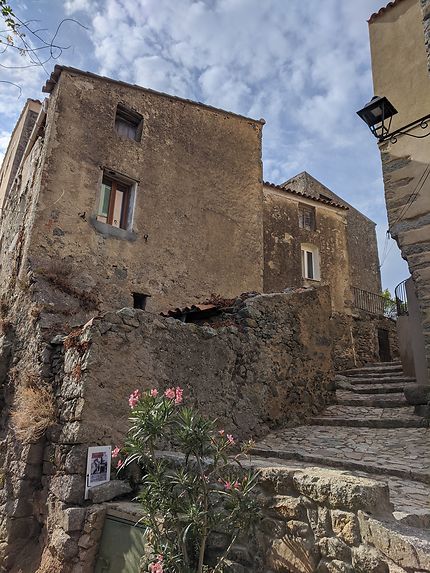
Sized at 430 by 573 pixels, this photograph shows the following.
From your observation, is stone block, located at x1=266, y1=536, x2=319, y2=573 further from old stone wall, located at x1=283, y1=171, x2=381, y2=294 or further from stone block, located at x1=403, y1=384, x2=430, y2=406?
old stone wall, located at x1=283, y1=171, x2=381, y2=294

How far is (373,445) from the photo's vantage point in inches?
197

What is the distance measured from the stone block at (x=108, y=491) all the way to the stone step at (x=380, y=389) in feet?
17.8

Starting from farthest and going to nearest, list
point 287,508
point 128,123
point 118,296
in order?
point 128,123
point 118,296
point 287,508

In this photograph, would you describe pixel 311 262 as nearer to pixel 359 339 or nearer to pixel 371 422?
pixel 359 339

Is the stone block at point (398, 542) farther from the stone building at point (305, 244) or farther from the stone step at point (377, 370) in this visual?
the stone building at point (305, 244)

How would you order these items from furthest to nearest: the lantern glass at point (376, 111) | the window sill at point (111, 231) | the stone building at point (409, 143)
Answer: the window sill at point (111, 231), the stone building at point (409, 143), the lantern glass at point (376, 111)

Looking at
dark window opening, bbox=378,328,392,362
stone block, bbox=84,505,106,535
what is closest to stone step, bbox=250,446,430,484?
stone block, bbox=84,505,106,535

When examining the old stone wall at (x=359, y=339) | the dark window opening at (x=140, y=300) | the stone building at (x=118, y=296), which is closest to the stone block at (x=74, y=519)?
the stone building at (x=118, y=296)

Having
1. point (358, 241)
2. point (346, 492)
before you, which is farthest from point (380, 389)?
point (358, 241)

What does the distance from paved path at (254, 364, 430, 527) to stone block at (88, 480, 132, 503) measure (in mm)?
1636

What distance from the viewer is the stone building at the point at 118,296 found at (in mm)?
4496

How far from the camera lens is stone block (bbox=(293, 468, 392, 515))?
2.42 m

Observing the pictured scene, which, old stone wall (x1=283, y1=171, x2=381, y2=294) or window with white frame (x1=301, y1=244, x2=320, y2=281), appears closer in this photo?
window with white frame (x1=301, y1=244, x2=320, y2=281)

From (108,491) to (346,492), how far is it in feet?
8.39
